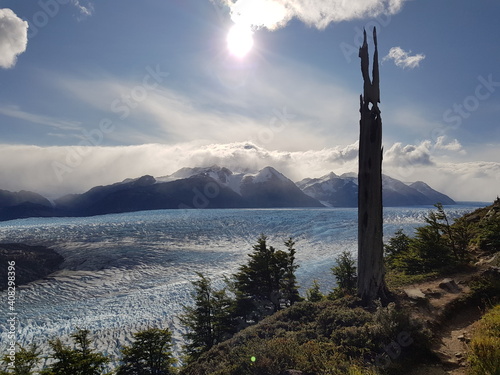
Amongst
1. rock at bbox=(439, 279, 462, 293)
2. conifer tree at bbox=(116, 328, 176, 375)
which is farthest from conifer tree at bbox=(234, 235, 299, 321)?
rock at bbox=(439, 279, 462, 293)

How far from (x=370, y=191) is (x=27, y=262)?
65498 millimetres

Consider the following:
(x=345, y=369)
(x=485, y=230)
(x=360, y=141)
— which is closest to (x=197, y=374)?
(x=345, y=369)

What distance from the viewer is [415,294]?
11.7 meters

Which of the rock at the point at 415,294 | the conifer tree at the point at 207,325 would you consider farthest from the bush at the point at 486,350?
the conifer tree at the point at 207,325

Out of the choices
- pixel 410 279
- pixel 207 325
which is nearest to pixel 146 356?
pixel 207 325

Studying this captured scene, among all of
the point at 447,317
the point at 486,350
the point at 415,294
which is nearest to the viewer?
the point at 486,350

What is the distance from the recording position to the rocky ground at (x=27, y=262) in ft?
156

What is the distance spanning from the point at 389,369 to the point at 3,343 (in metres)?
33.5

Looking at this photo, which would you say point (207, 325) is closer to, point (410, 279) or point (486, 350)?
point (410, 279)

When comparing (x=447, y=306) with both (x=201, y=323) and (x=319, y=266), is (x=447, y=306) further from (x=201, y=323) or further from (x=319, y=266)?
(x=319, y=266)

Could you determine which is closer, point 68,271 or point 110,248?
point 68,271

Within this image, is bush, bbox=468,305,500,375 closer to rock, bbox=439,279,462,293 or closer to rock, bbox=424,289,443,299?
rock, bbox=424,289,443,299

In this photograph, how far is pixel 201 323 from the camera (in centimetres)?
2067

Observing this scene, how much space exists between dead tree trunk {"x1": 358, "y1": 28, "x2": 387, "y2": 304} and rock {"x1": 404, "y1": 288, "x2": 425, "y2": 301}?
1001mm
